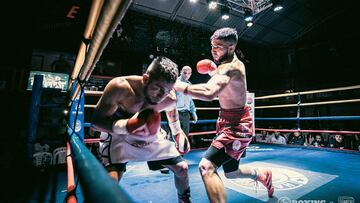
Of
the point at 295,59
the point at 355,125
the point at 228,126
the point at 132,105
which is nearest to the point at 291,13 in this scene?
the point at 295,59

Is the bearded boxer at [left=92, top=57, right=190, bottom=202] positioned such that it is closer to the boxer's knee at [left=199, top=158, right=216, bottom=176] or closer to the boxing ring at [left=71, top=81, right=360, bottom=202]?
the boxer's knee at [left=199, top=158, right=216, bottom=176]

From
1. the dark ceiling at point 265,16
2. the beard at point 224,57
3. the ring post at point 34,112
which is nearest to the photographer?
the beard at point 224,57

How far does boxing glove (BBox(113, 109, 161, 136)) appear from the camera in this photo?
0.95 m

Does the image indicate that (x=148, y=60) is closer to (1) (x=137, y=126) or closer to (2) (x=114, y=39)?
(2) (x=114, y=39)

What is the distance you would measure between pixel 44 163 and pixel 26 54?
3.98 metres

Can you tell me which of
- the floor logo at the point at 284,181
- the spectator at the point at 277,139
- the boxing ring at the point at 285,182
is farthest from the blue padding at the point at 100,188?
the spectator at the point at 277,139

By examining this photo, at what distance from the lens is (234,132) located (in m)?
1.47

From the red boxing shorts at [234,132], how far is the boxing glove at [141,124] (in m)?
0.58

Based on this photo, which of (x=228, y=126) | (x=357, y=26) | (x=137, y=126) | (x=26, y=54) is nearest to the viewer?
(x=137, y=126)

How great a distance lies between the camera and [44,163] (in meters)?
3.28

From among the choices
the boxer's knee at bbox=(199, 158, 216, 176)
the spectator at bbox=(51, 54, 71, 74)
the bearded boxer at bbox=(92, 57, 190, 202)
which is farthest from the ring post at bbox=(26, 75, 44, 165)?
the spectator at bbox=(51, 54, 71, 74)

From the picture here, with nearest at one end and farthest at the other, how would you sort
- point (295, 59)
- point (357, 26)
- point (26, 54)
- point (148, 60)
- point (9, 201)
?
point (9, 201) → point (26, 54) → point (148, 60) → point (357, 26) → point (295, 59)

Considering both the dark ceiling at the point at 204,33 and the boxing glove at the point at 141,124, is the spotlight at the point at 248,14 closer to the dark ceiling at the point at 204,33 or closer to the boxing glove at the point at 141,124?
the dark ceiling at the point at 204,33

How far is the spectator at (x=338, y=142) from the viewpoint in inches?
186
